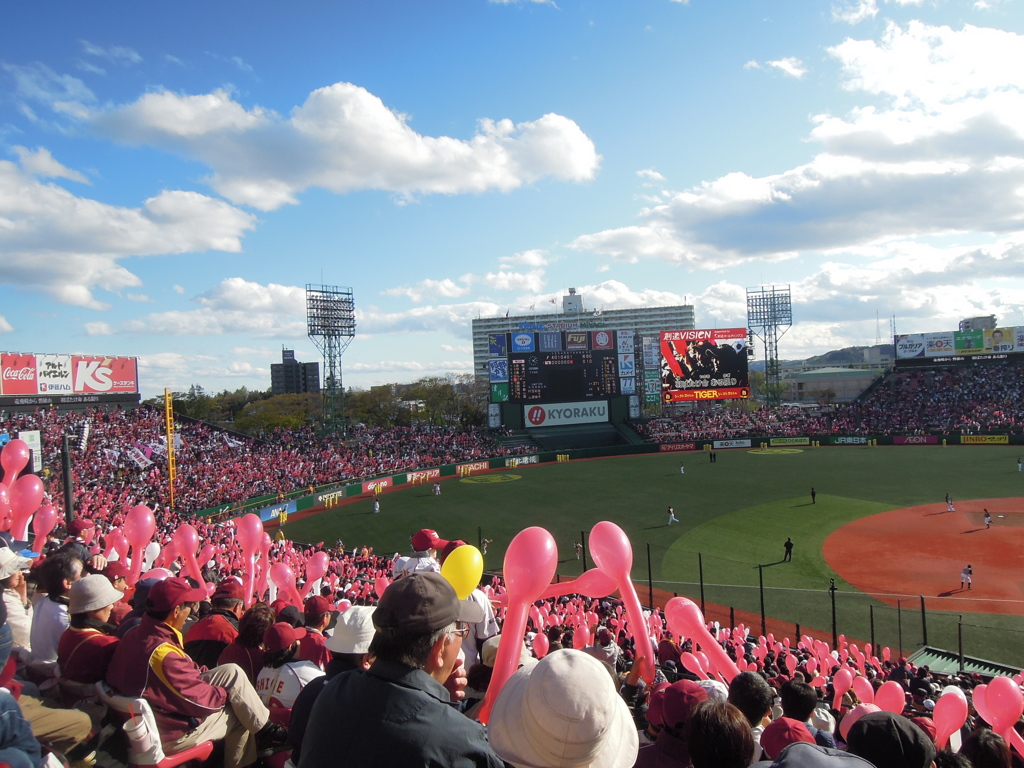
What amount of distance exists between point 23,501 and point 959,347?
255 ft

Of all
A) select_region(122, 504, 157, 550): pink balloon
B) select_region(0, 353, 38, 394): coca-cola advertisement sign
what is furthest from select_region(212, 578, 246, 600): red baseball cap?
select_region(0, 353, 38, 394): coca-cola advertisement sign

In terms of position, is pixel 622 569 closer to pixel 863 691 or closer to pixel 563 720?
pixel 563 720

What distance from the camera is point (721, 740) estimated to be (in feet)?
7.97

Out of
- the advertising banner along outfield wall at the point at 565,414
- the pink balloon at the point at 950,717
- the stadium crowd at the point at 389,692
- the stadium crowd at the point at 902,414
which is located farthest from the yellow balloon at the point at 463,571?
the stadium crowd at the point at 902,414

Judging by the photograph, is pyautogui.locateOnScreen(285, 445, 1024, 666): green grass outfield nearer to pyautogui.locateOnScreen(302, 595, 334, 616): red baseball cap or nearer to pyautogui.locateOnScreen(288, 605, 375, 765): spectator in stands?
pyautogui.locateOnScreen(302, 595, 334, 616): red baseball cap

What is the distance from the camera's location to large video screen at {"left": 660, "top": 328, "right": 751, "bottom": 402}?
181 ft

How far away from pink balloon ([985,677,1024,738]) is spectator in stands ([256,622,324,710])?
5.05m

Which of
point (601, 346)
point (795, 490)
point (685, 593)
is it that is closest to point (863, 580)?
A: point (685, 593)

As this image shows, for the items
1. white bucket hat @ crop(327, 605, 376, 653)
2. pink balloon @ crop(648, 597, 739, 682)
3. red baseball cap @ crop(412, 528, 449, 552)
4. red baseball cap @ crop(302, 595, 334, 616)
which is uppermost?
white bucket hat @ crop(327, 605, 376, 653)

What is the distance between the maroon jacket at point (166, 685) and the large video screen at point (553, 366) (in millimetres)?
49237

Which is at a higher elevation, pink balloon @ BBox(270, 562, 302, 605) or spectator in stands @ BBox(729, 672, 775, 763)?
spectator in stands @ BBox(729, 672, 775, 763)

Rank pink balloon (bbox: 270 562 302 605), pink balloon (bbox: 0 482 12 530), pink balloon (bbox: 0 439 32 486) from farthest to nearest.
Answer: pink balloon (bbox: 0 439 32 486) → pink balloon (bbox: 0 482 12 530) → pink balloon (bbox: 270 562 302 605)

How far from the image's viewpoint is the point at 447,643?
2.52 m

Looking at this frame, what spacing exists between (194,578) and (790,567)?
20.6 metres
